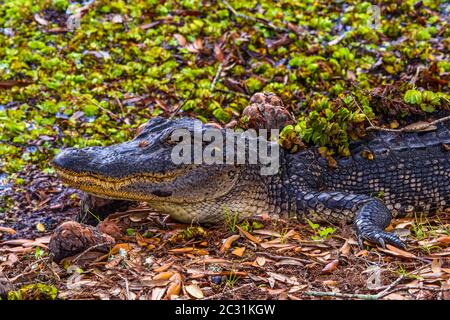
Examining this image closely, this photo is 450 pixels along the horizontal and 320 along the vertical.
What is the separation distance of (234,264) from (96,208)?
136 centimetres

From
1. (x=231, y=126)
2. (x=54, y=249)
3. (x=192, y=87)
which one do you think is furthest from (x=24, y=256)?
(x=192, y=87)

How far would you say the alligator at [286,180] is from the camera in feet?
15.2

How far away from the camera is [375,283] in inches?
153

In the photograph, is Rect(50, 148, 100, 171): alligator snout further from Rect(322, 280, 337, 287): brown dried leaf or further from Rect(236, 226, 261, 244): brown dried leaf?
Rect(322, 280, 337, 287): brown dried leaf

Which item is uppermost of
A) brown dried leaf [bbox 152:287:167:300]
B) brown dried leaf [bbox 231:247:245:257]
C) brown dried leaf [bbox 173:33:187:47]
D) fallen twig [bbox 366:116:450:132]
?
brown dried leaf [bbox 173:33:187:47]

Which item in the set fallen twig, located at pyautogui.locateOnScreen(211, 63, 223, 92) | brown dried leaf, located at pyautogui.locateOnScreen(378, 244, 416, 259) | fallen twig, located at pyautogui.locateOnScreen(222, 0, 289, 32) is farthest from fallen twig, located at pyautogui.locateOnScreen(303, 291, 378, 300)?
fallen twig, located at pyautogui.locateOnScreen(222, 0, 289, 32)

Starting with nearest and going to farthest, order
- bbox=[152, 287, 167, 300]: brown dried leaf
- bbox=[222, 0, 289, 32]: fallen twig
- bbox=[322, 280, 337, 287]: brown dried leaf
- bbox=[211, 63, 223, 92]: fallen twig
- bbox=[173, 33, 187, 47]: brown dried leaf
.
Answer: bbox=[152, 287, 167, 300]: brown dried leaf
bbox=[322, 280, 337, 287]: brown dried leaf
bbox=[211, 63, 223, 92]: fallen twig
bbox=[173, 33, 187, 47]: brown dried leaf
bbox=[222, 0, 289, 32]: fallen twig

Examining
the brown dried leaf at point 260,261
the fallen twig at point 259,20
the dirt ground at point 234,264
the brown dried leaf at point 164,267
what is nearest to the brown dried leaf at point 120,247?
the dirt ground at point 234,264

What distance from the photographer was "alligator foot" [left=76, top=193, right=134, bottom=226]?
504 cm

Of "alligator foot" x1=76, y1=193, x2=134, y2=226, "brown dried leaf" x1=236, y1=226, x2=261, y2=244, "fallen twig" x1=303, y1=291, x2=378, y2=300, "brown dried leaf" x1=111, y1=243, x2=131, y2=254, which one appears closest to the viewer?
"fallen twig" x1=303, y1=291, x2=378, y2=300

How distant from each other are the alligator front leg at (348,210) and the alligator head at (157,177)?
510mm

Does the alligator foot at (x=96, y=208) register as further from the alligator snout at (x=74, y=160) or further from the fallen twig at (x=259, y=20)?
the fallen twig at (x=259, y=20)

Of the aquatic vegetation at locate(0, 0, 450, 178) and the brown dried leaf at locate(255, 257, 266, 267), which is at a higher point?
the aquatic vegetation at locate(0, 0, 450, 178)

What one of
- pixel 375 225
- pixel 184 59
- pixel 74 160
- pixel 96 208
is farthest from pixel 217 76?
pixel 375 225
